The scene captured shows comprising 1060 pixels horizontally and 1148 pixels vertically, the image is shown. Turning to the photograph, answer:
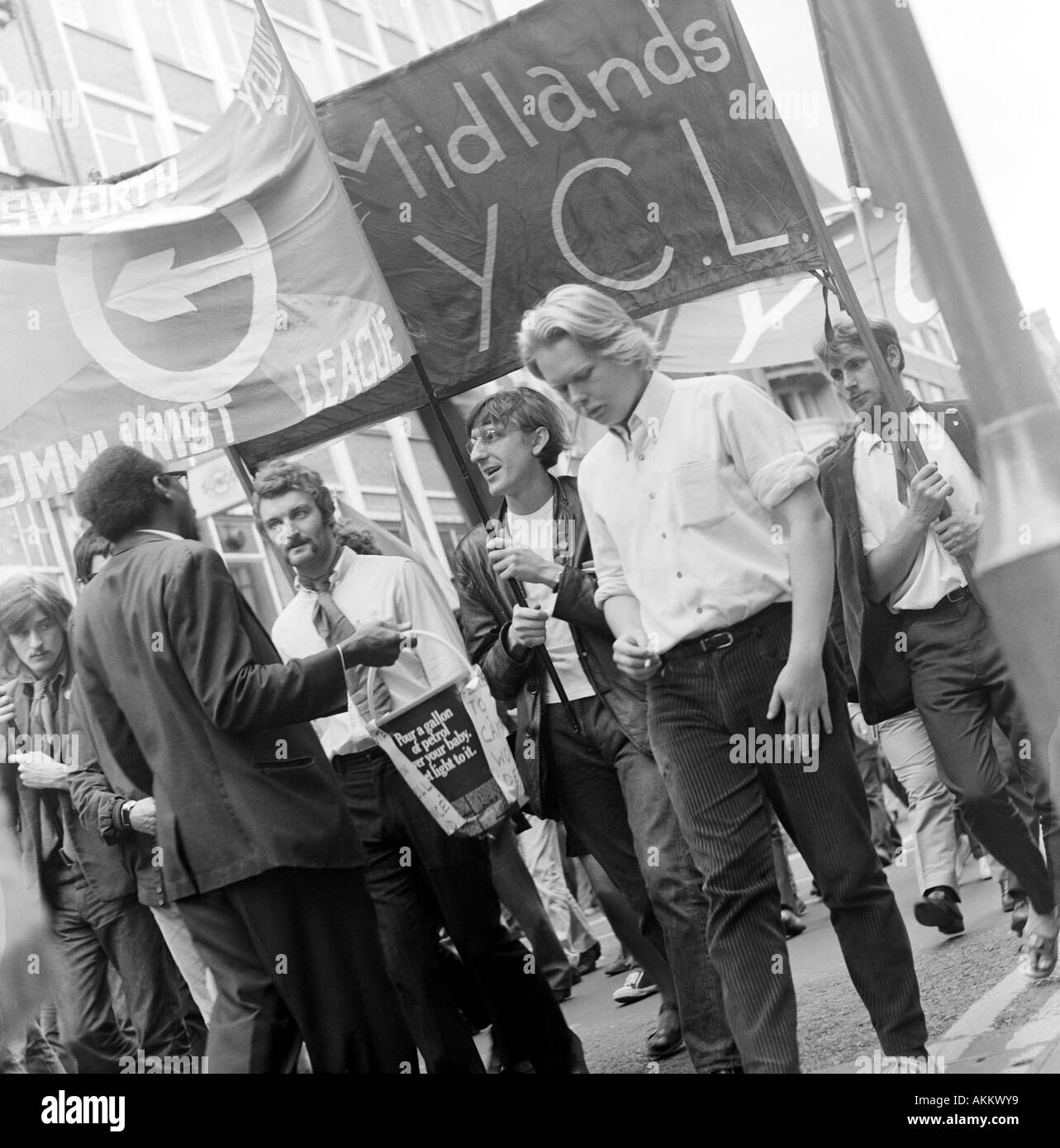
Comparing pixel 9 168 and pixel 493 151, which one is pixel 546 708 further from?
pixel 9 168

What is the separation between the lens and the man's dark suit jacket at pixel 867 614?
527cm

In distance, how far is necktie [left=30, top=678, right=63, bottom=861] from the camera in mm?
6273

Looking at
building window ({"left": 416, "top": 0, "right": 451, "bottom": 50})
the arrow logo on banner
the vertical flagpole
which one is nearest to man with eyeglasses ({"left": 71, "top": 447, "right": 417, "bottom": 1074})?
the arrow logo on banner

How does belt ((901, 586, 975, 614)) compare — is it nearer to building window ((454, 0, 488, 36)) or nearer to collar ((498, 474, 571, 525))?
collar ((498, 474, 571, 525))

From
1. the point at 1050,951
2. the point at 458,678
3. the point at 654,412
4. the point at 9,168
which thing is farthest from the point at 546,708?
the point at 9,168

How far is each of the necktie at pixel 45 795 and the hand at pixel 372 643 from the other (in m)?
2.23

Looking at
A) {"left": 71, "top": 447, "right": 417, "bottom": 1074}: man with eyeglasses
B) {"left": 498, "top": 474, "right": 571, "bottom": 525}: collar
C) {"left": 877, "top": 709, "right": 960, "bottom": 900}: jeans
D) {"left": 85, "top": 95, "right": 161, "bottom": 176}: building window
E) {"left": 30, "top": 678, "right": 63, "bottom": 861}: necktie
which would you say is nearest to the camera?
{"left": 71, "top": 447, "right": 417, "bottom": 1074}: man with eyeglasses

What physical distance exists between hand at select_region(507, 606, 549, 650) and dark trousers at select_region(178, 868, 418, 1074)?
36.9 inches

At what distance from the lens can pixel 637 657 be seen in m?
4.11

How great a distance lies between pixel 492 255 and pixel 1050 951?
306cm

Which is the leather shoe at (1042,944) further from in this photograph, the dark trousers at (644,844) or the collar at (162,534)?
the collar at (162,534)

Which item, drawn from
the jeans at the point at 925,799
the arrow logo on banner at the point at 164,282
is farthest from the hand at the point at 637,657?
the arrow logo on banner at the point at 164,282

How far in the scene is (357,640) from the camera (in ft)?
14.9

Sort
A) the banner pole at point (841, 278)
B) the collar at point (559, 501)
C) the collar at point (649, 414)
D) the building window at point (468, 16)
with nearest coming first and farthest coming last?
1. the collar at point (649, 414)
2. the banner pole at point (841, 278)
3. the collar at point (559, 501)
4. the building window at point (468, 16)
